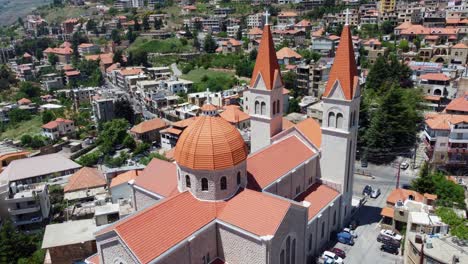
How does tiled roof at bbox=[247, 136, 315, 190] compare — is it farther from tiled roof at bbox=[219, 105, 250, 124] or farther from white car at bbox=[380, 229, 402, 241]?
tiled roof at bbox=[219, 105, 250, 124]

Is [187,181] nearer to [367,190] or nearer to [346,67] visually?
[346,67]

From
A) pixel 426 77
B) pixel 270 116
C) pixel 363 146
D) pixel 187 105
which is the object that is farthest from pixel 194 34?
pixel 270 116

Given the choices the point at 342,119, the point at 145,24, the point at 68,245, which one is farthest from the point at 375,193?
the point at 145,24

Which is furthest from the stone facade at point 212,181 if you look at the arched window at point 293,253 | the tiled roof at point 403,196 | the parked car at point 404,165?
the parked car at point 404,165

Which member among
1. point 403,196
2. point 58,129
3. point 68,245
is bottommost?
point 58,129

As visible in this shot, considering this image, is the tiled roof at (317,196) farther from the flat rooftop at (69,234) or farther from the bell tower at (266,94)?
the flat rooftop at (69,234)

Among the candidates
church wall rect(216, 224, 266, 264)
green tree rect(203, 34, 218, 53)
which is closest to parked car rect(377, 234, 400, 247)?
church wall rect(216, 224, 266, 264)

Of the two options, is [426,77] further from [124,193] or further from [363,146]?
[124,193]
